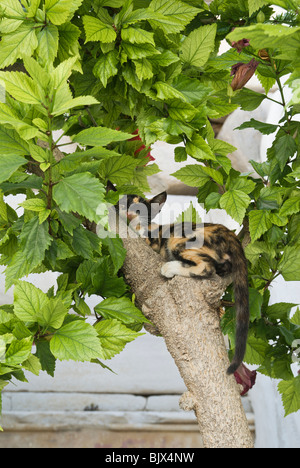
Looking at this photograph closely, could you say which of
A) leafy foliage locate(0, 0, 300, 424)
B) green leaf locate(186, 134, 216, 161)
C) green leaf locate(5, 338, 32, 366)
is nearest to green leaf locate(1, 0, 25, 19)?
leafy foliage locate(0, 0, 300, 424)

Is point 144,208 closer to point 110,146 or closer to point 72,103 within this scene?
point 110,146

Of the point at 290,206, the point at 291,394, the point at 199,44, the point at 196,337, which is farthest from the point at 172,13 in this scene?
the point at 291,394

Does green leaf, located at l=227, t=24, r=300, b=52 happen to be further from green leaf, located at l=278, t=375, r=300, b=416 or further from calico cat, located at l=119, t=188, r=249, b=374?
green leaf, located at l=278, t=375, r=300, b=416

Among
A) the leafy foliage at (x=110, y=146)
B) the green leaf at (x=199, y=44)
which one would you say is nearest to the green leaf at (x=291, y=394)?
the leafy foliage at (x=110, y=146)

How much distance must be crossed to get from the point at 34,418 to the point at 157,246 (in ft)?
3.80

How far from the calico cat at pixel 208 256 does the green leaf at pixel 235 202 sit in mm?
109

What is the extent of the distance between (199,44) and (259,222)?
0.24 m

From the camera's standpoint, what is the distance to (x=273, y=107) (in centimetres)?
199

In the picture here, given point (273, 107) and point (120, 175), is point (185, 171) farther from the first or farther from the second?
point (273, 107)

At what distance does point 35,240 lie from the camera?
1.78 feet

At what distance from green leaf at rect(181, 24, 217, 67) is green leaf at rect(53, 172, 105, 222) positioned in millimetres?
232

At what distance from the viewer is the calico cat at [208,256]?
717 mm

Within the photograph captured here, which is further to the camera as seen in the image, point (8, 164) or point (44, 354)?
point (44, 354)

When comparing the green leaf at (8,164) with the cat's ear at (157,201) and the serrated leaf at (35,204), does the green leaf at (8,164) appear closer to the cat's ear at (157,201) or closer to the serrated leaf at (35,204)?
the serrated leaf at (35,204)
